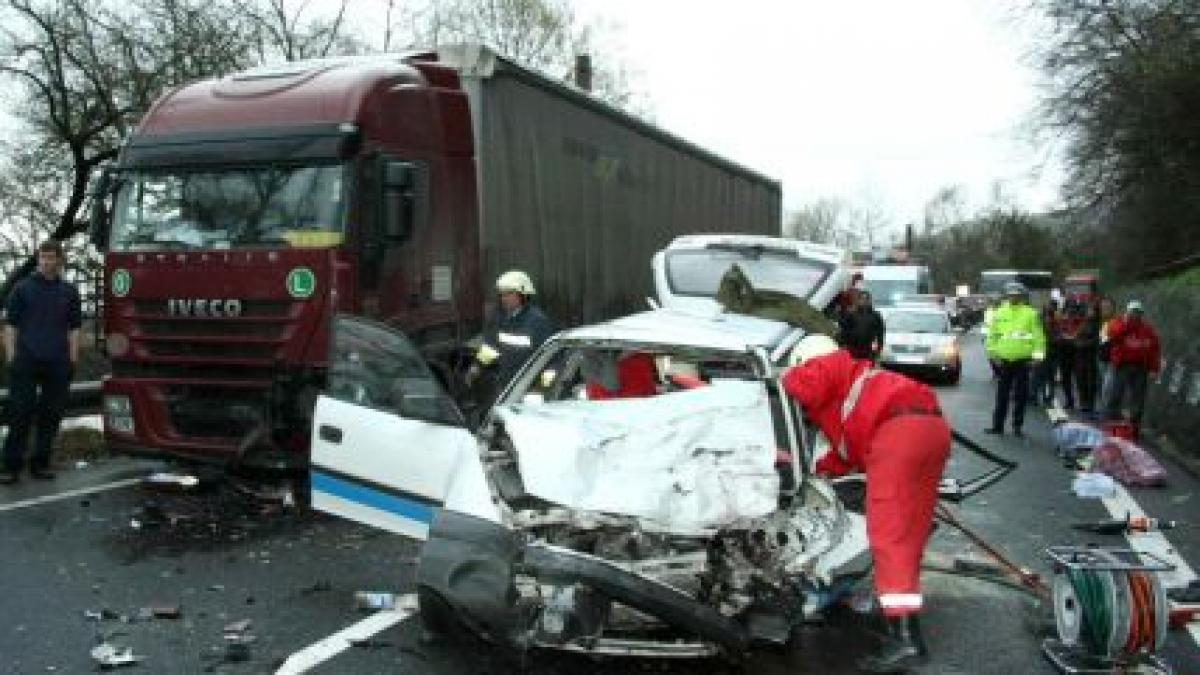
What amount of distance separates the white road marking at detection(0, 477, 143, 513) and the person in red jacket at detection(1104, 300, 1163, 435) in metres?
10.2

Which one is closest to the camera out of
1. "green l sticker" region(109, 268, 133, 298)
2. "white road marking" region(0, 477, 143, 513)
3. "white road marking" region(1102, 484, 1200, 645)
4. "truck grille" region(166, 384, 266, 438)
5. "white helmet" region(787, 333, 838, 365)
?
"white helmet" region(787, 333, 838, 365)

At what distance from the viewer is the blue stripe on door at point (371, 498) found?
5.54 meters

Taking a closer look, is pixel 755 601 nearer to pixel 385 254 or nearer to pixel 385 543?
pixel 385 543

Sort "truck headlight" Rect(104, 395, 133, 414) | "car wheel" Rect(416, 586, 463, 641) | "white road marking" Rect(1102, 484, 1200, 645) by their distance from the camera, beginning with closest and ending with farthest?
1. "car wheel" Rect(416, 586, 463, 641)
2. "white road marking" Rect(1102, 484, 1200, 645)
3. "truck headlight" Rect(104, 395, 133, 414)

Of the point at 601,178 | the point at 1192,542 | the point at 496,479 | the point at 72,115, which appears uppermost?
the point at 72,115

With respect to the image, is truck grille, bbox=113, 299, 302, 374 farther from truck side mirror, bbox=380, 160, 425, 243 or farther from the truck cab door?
the truck cab door

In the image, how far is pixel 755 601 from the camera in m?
4.55

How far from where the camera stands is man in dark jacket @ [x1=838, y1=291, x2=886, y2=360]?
551 inches

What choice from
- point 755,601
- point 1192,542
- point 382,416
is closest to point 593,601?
point 755,601

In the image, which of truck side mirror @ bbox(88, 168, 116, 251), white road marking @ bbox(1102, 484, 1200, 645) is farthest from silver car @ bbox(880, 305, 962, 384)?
truck side mirror @ bbox(88, 168, 116, 251)

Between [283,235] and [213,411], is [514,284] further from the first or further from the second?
[213,411]

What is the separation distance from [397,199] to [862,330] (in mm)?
7625

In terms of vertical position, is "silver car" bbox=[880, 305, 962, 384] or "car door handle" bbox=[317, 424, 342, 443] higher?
"car door handle" bbox=[317, 424, 342, 443]

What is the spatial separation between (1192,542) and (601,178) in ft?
21.3
